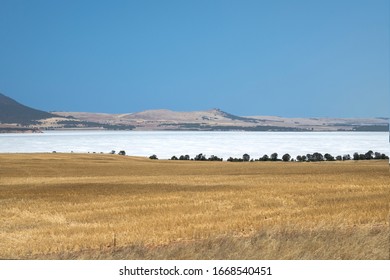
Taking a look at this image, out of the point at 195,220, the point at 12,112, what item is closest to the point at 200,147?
the point at 12,112

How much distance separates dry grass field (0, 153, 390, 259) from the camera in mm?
11438

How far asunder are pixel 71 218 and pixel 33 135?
14461 centimetres

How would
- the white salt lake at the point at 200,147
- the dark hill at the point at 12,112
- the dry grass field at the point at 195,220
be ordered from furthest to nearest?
the dark hill at the point at 12,112, the white salt lake at the point at 200,147, the dry grass field at the point at 195,220

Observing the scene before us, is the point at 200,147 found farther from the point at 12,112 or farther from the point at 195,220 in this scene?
the point at 195,220

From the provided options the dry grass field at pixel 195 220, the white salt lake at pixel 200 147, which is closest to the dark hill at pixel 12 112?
the white salt lake at pixel 200 147

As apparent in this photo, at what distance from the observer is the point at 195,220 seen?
19406mm

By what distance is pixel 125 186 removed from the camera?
116 ft

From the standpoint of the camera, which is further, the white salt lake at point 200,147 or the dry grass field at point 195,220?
the white salt lake at point 200,147

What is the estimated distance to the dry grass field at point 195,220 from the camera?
37.5 ft

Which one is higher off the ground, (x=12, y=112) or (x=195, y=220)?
(x=12, y=112)

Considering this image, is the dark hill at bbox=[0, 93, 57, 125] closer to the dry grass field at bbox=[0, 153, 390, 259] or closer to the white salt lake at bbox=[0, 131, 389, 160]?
the white salt lake at bbox=[0, 131, 389, 160]

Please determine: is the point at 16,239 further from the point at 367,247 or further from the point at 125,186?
the point at 125,186

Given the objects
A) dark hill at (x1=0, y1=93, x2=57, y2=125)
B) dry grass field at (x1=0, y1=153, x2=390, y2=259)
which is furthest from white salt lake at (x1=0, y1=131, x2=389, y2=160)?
dry grass field at (x1=0, y1=153, x2=390, y2=259)

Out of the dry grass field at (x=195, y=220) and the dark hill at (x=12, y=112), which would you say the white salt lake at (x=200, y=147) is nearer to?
the dark hill at (x=12, y=112)
